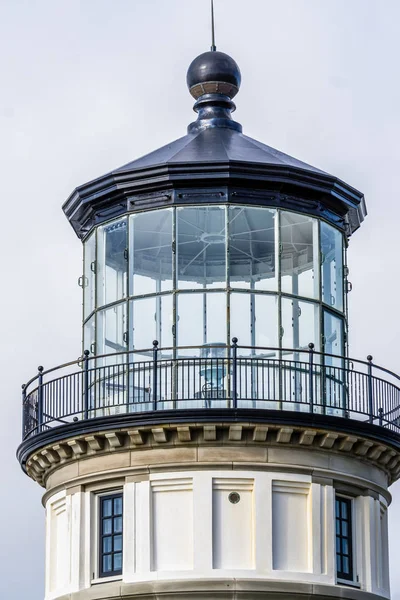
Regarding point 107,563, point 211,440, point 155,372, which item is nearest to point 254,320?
point 155,372

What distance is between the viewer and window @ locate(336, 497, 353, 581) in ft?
123

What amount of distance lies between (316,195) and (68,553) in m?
7.83

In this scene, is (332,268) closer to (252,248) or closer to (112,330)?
(252,248)

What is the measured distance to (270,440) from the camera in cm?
3700

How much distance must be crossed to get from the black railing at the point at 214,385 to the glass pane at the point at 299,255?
3.93 ft

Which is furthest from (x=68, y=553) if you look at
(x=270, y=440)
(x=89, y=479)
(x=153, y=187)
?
(x=153, y=187)

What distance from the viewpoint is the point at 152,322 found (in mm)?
38188

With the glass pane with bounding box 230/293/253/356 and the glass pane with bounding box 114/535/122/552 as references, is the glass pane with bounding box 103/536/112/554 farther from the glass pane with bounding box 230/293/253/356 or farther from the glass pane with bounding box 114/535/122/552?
the glass pane with bounding box 230/293/253/356

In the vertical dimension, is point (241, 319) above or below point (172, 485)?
above

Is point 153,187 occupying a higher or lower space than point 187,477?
higher

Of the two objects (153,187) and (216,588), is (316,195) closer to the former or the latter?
(153,187)

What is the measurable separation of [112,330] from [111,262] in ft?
4.26

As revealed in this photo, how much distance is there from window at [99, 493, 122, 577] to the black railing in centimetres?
164

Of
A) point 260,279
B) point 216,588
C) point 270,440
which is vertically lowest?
point 216,588
